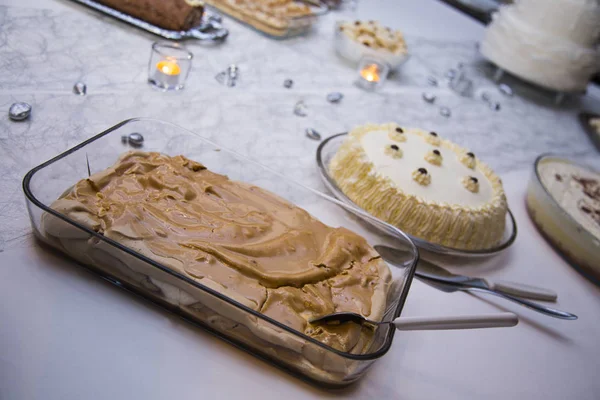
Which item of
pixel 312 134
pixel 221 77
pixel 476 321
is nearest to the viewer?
pixel 476 321

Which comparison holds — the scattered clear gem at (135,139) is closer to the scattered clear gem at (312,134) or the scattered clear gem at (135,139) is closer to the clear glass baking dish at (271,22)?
the scattered clear gem at (312,134)

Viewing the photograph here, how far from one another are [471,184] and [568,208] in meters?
0.36

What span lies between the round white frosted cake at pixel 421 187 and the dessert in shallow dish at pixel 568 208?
19 cm

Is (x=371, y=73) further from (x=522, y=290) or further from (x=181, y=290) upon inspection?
(x=181, y=290)

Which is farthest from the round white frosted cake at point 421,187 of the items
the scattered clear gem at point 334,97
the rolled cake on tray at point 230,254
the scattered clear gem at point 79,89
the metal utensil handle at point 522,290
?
the scattered clear gem at point 79,89

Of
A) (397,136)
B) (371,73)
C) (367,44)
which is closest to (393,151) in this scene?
(397,136)

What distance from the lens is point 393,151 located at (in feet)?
3.99

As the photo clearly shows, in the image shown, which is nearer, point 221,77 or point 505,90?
point 221,77

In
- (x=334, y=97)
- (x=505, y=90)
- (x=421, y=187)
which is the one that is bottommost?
(x=505, y=90)

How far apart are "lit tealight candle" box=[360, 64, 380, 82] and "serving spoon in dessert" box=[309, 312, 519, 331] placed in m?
1.20

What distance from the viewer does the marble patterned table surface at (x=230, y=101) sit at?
3.68ft

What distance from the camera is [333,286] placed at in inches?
32.2

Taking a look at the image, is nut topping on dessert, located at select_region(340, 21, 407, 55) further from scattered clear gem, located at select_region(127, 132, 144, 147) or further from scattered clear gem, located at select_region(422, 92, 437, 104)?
scattered clear gem, located at select_region(127, 132, 144, 147)

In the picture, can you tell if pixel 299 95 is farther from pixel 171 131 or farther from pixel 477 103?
pixel 477 103
